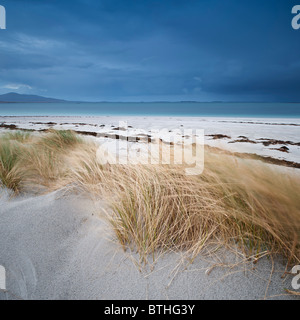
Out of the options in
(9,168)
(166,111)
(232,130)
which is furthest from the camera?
(166,111)

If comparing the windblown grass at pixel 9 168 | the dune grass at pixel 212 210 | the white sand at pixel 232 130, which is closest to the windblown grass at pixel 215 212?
the dune grass at pixel 212 210

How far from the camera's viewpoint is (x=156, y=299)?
987 millimetres

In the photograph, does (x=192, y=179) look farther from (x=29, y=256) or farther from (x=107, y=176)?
(x=29, y=256)

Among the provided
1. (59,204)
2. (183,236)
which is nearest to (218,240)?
(183,236)

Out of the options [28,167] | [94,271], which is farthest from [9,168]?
[94,271]

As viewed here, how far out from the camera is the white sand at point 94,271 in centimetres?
99

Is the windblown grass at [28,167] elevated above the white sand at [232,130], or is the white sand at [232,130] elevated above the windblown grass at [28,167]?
the white sand at [232,130]

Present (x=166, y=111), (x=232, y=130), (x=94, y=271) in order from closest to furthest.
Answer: (x=94, y=271), (x=232, y=130), (x=166, y=111)

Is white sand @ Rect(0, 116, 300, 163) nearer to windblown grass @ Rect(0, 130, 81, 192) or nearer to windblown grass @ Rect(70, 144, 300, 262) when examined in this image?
windblown grass @ Rect(70, 144, 300, 262)

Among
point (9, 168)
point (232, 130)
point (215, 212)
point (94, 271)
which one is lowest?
point (94, 271)

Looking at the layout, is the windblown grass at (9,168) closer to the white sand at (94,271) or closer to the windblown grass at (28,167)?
the windblown grass at (28,167)

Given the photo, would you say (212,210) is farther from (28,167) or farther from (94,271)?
(28,167)

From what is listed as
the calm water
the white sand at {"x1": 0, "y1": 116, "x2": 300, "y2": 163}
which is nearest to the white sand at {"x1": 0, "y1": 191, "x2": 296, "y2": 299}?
the white sand at {"x1": 0, "y1": 116, "x2": 300, "y2": 163}

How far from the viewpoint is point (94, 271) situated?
1156 mm
